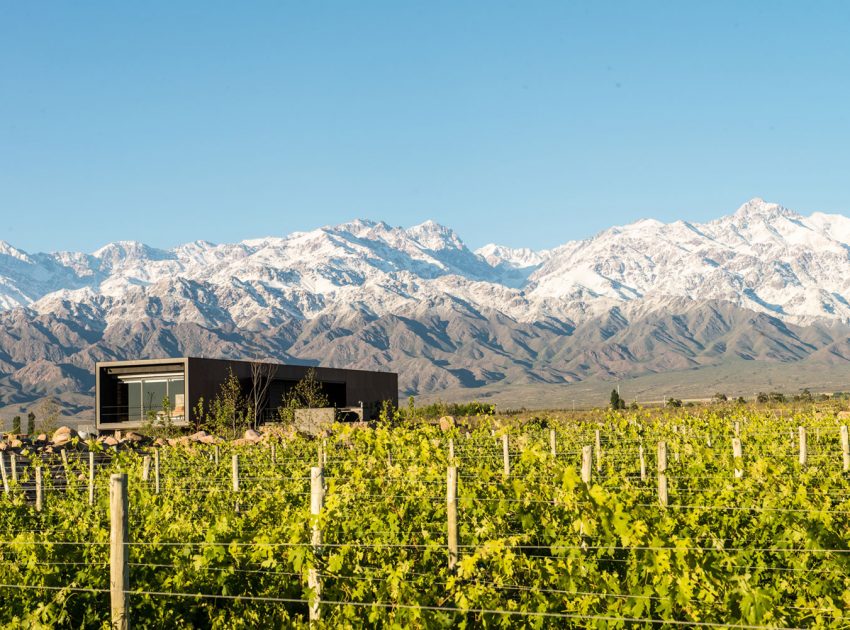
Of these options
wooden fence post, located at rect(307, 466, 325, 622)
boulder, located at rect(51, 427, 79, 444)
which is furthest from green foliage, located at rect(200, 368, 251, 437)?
wooden fence post, located at rect(307, 466, 325, 622)

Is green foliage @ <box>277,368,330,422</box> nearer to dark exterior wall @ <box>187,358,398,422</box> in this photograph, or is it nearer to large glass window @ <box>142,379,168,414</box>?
dark exterior wall @ <box>187,358,398,422</box>

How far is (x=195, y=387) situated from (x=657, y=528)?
126 ft

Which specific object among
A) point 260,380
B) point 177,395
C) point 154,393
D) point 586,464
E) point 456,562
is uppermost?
point 260,380

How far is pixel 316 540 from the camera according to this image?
821 centimetres

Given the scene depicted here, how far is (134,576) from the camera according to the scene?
338 inches

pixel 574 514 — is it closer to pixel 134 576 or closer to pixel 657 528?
pixel 657 528

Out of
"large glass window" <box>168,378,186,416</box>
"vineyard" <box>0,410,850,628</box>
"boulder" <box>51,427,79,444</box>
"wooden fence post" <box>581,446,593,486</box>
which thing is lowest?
"boulder" <box>51,427,79,444</box>

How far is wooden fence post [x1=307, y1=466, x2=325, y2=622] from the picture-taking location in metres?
7.80

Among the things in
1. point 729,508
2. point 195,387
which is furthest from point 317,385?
point 729,508

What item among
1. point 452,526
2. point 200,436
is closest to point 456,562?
point 452,526

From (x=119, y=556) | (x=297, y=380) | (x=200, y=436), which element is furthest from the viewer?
(x=297, y=380)

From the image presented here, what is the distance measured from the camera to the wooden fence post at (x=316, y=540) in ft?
25.6

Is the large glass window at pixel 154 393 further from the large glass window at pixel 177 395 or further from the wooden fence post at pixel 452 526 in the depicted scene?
the wooden fence post at pixel 452 526

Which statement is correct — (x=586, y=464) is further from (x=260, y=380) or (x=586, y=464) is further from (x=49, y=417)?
(x=49, y=417)
